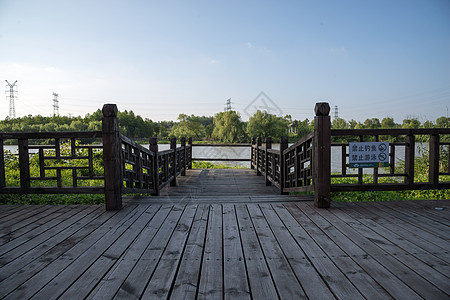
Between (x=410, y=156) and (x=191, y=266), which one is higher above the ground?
(x=410, y=156)

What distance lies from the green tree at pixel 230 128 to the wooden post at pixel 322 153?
11581 millimetres

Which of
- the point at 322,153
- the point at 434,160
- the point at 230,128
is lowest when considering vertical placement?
the point at 434,160

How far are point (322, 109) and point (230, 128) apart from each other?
43.4 feet

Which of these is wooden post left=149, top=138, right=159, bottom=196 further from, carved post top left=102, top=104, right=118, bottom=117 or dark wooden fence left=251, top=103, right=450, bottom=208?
dark wooden fence left=251, top=103, right=450, bottom=208

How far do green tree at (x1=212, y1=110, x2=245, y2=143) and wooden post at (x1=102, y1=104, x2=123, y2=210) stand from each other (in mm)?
11672

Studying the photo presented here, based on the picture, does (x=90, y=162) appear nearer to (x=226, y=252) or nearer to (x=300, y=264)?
(x=226, y=252)

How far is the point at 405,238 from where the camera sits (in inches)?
81.3

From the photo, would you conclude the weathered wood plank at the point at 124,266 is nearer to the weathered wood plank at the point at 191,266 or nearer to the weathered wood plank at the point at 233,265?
the weathered wood plank at the point at 191,266

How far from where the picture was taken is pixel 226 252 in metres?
1.82

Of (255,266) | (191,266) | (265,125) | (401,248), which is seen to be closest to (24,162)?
(191,266)

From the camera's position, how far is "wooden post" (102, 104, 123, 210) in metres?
2.90

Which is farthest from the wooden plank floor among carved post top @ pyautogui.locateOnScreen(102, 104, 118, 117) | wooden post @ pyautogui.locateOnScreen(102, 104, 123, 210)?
carved post top @ pyautogui.locateOnScreen(102, 104, 118, 117)

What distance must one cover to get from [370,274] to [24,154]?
11.6ft

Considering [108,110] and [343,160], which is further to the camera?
[343,160]
